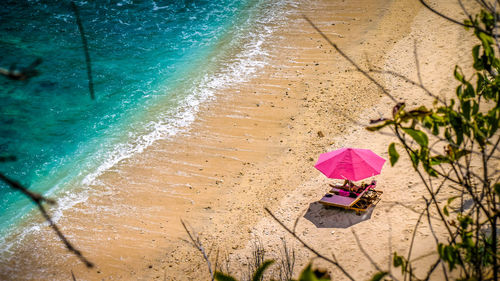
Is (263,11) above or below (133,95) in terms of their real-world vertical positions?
above

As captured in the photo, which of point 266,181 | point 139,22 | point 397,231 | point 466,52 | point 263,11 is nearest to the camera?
point 397,231

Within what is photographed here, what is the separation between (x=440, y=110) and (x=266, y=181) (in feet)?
24.0

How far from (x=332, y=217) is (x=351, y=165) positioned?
1.23 metres

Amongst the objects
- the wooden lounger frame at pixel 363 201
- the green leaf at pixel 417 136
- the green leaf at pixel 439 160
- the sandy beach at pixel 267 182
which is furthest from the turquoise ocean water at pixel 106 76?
the green leaf at pixel 417 136

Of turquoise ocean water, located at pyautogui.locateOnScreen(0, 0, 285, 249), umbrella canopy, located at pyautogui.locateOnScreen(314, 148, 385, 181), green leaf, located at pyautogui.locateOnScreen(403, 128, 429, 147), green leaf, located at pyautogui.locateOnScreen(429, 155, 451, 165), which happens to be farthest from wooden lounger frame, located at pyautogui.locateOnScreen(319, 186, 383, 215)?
turquoise ocean water, located at pyautogui.locateOnScreen(0, 0, 285, 249)

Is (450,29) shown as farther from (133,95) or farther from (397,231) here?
(133,95)

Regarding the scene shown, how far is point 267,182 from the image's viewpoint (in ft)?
37.1

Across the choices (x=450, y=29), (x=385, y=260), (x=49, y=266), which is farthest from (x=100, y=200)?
(x=450, y=29)

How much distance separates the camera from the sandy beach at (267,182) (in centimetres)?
936

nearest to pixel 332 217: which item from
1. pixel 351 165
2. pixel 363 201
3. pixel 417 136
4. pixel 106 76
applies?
pixel 363 201

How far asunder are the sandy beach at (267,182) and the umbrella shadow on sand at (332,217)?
4cm

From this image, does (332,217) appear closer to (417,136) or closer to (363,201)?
(363,201)

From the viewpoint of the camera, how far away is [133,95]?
17.0 m

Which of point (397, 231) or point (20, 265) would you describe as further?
point (20, 265)
